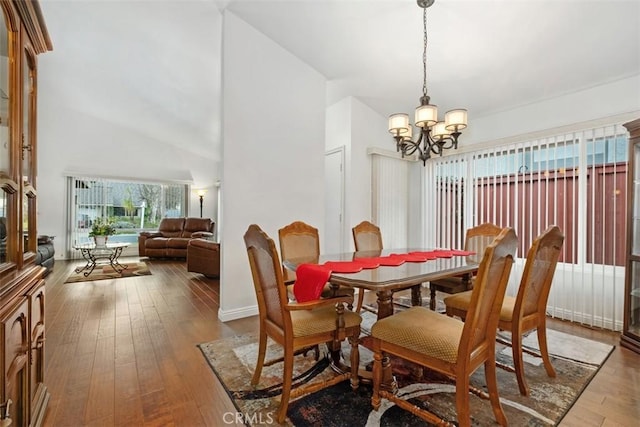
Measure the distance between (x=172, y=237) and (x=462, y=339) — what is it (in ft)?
23.6

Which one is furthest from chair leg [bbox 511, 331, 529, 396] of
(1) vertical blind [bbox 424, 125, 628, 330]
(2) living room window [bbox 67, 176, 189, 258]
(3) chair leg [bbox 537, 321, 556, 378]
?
(2) living room window [bbox 67, 176, 189, 258]

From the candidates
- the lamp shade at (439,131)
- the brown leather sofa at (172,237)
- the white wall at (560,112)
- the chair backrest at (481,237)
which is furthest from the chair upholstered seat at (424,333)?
the brown leather sofa at (172,237)

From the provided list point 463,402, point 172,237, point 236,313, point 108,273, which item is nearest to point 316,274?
point 463,402

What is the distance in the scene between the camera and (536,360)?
2227 mm

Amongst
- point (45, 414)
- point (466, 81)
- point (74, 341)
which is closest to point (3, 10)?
point (45, 414)

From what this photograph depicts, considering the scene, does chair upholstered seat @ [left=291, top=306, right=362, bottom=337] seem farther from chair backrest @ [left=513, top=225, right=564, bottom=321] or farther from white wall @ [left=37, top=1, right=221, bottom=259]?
white wall @ [left=37, top=1, right=221, bottom=259]

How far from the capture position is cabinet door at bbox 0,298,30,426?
1.00 meters

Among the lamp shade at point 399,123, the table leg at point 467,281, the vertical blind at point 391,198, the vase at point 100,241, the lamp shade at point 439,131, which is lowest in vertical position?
the table leg at point 467,281

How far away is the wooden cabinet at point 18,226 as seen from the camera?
1074 mm

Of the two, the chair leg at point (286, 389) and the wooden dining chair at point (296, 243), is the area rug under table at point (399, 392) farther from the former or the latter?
the wooden dining chair at point (296, 243)

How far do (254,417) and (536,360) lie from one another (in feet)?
6.74

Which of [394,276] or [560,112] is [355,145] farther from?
[394,276]

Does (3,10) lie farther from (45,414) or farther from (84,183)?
(84,183)

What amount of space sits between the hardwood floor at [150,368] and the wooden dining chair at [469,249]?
1.03 metres
